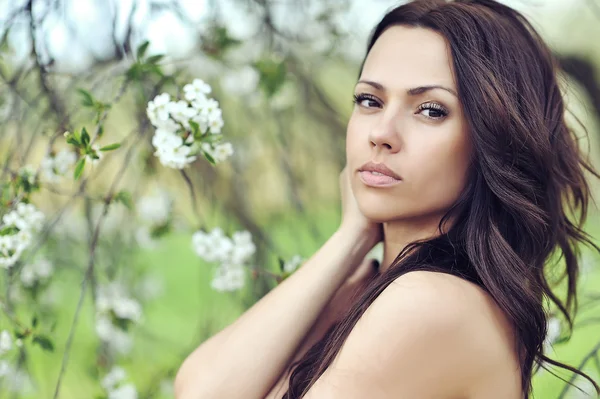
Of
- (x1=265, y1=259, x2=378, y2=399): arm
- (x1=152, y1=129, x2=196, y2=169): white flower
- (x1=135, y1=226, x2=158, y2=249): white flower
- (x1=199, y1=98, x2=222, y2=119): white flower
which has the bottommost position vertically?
(x1=135, y1=226, x2=158, y2=249): white flower

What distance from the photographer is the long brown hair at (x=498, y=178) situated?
1228 millimetres

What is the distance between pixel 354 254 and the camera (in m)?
1.48

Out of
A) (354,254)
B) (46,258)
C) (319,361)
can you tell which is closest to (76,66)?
(46,258)

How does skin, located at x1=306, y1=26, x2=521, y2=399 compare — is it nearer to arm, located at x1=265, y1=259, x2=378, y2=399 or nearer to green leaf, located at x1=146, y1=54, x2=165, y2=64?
arm, located at x1=265, y1=259, x2=378, y2=399

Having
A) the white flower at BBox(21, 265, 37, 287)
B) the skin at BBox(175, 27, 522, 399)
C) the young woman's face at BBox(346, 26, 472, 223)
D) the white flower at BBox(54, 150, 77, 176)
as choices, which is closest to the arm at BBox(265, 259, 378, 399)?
the skin at BBox(175, 27, 522, 399)

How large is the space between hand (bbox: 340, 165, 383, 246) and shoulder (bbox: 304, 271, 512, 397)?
35cm

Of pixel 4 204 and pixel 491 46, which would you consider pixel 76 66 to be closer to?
pixel 4 204

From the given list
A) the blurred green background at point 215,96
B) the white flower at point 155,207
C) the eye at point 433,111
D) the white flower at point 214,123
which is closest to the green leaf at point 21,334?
the blurred green background at point 215,96

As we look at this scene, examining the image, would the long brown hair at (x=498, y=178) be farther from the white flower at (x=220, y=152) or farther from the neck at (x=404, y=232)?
the white flower at (x=220, y=152)

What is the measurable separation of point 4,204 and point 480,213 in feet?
3.41

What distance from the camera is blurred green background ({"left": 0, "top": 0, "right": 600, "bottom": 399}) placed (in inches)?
73.9

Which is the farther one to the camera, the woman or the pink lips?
the pink lips

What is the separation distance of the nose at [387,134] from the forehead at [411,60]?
0.22 feet

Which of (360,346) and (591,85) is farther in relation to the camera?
(591,85)
